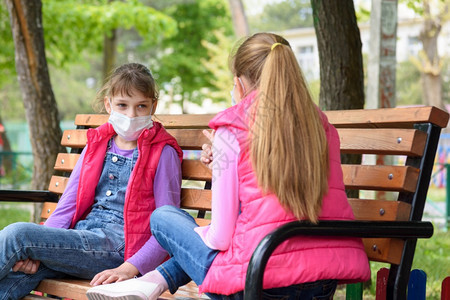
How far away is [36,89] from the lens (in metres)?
6.38

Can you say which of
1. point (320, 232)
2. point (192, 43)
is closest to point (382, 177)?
point (320, 232)

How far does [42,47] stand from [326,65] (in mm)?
2932

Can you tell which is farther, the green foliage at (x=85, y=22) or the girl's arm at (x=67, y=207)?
the green foliage at (x=85, y=22)

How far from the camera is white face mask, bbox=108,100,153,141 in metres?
3.48

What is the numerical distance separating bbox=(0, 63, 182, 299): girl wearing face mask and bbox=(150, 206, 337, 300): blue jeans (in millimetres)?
358

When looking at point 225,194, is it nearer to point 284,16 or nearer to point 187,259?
point 187,259

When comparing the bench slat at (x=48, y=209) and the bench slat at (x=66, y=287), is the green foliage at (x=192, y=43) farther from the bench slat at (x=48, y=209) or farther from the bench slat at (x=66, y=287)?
the bench slat at (x=66, y=287)

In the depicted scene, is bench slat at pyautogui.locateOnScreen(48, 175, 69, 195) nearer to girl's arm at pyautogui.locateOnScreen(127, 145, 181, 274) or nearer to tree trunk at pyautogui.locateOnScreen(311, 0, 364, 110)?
girl's arm at pyautogui.locateOnScreen(127, 145, 181, 274)

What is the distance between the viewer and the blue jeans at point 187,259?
8.14 ft

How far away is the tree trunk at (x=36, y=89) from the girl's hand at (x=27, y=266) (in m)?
3.25

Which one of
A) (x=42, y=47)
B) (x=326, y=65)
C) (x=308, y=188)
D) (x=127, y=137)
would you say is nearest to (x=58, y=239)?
(x=127, y=137)

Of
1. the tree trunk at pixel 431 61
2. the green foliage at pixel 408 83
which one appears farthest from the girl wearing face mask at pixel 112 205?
the green foliage at pixel 408 83

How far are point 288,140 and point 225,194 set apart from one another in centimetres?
32

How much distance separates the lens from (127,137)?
3557mm
